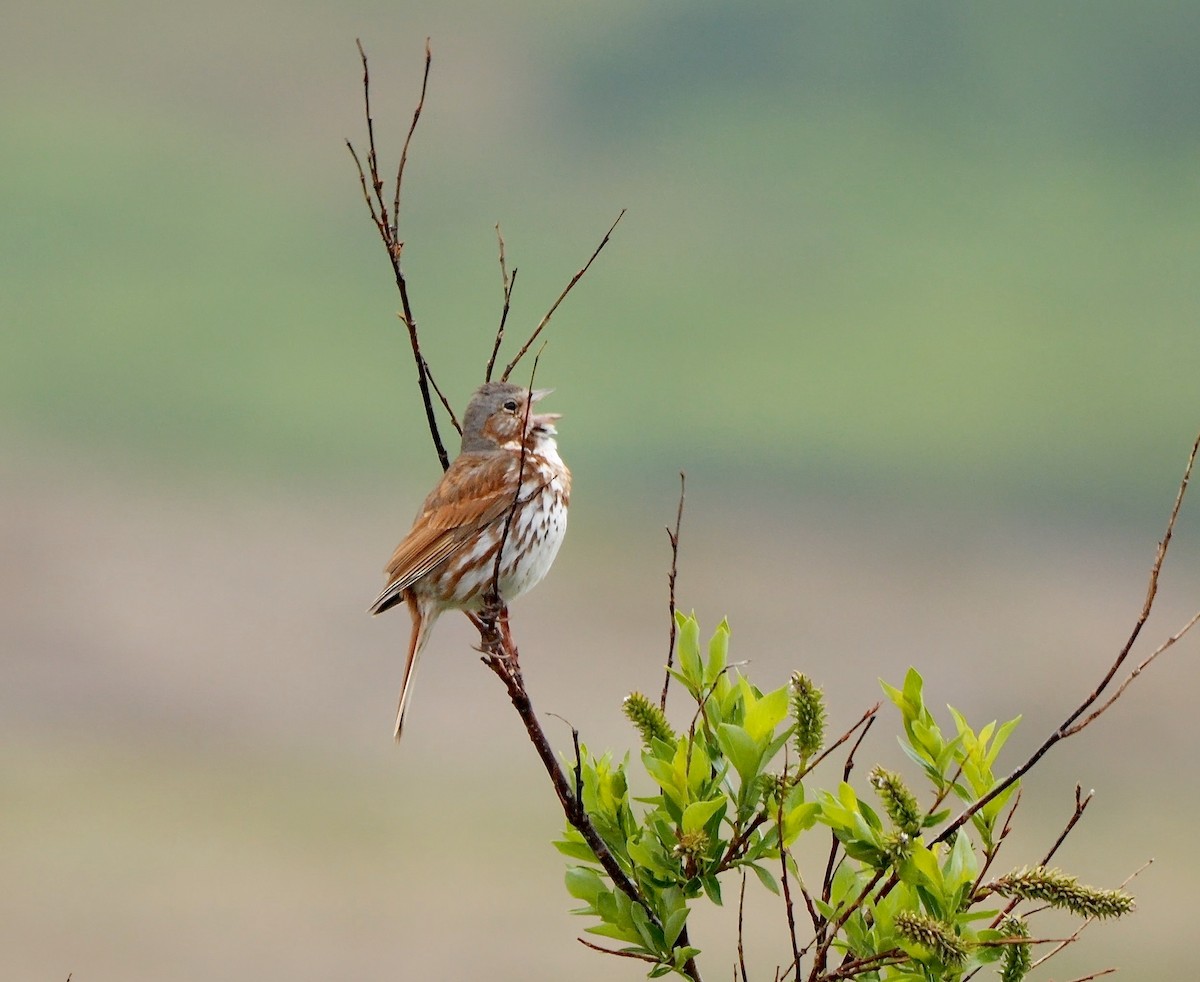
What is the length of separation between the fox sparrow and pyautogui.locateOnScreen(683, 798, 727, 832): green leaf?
3197 millimetres

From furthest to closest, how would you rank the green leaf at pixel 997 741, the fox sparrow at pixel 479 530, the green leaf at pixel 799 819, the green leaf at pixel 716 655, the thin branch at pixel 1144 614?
the fox sparrow at pixel 479 530
the green leaf at pixel 716 655
the green leaf at pixel 997 741
the green leaf at pixel 799 819
the thin branch at pixel 1144 614

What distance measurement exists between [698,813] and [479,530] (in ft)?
11.4

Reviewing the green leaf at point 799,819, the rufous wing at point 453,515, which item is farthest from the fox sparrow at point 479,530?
the green leaf at point 799,819

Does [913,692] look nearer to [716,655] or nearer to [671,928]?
[716,655]

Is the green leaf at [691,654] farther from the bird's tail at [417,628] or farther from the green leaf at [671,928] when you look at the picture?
the bird's tail at [417,628]

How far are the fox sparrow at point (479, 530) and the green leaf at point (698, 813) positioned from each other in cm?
320

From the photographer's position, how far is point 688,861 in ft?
11.3

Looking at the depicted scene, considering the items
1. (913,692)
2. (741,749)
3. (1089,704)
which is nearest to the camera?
(1089,704)

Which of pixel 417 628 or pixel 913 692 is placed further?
pixel 417 628

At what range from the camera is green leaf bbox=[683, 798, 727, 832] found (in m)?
3.34

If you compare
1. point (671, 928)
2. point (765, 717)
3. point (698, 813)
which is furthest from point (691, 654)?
point (671, 928)

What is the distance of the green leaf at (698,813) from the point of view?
3342 mm

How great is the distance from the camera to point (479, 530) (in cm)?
673

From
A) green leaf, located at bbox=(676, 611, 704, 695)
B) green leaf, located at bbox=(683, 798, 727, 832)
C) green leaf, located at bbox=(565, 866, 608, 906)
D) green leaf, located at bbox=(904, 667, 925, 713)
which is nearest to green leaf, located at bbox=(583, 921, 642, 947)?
green leaf, located at bbox=(565, 866, 608, 906)
